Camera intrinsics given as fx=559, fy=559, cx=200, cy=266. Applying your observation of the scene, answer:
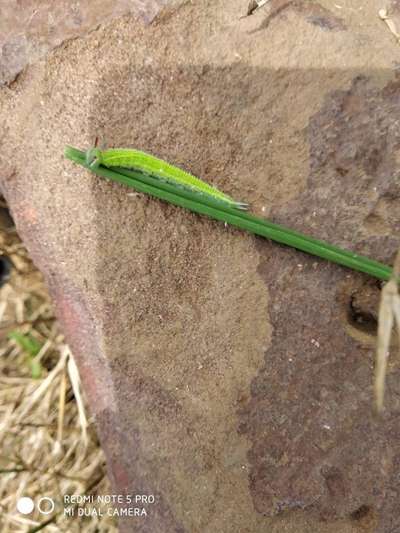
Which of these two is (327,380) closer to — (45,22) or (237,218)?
(237,218)

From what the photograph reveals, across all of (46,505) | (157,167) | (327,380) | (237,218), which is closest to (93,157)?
(157,167)

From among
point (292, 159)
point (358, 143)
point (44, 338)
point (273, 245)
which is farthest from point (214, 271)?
point (44, 338)

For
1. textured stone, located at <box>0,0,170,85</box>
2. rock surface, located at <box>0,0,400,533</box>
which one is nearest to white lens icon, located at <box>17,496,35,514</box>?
rock surface, located at <box>0,0,400,533</box>

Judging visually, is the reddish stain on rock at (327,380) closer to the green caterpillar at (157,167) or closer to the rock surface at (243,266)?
the rock surface at (243,266)

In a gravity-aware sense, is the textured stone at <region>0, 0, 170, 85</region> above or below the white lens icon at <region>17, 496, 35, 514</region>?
above

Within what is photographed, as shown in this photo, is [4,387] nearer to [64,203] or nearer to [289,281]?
[64,203]

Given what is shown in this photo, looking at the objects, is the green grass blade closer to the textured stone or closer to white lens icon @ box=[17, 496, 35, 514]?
the textured stone
